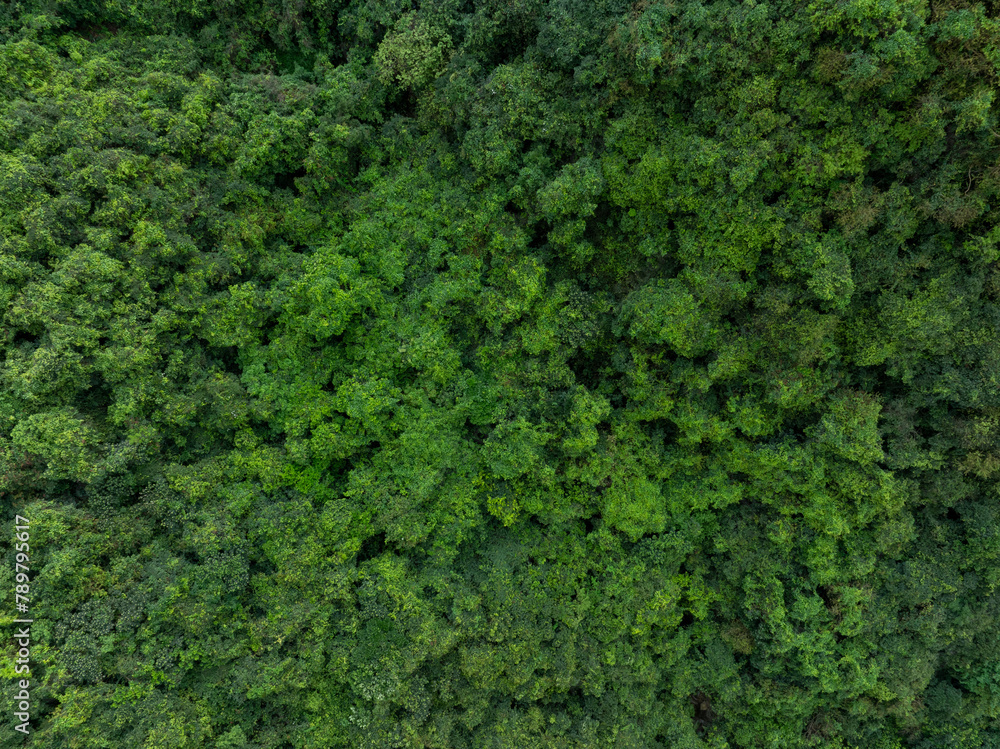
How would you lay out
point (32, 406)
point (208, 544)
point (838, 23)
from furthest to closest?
point (208, 544) < point (32, 406) < point (838, 23)

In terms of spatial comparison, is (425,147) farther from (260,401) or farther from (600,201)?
(260,401)

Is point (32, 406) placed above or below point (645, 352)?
below

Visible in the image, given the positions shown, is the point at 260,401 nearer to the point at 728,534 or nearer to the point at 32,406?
the point at 32,406

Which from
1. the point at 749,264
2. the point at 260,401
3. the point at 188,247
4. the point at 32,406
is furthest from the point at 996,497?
the point at 32,406

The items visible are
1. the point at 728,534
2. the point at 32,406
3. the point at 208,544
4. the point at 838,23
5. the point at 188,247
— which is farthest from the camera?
the point at 728,534

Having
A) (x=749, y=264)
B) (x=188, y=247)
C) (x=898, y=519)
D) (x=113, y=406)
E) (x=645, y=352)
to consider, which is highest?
(x=749, y=264)

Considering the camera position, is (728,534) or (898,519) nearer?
(898,519)
